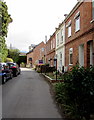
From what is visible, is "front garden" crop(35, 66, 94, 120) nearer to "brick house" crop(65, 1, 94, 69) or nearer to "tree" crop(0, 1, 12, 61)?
"brick house" crop(65, 1, 94, 69)

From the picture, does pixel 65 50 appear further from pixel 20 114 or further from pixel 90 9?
pixel 20 114

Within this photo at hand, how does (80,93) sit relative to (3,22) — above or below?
below

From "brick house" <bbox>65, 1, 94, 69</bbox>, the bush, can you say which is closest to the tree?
"brick house" <bbox>65, 1, 94, 69</bbox>

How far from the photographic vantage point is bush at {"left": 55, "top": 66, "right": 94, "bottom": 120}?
15.6 feet

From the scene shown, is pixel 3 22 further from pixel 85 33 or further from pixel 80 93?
pixel 80 93

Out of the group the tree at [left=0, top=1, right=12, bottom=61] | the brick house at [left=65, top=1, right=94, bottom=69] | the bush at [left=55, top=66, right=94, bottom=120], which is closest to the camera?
the bush at [left=55, top=66, right=94, bottom=120]

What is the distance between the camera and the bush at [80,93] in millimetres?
4754

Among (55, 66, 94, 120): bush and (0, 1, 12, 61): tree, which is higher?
(0, 1, 12, 61): tree

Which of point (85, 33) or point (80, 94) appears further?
point (85, 33)

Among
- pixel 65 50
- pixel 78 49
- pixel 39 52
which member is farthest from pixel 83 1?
pixel 39 52

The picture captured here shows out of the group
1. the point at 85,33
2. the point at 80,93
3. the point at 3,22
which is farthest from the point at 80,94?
the point at 3,22

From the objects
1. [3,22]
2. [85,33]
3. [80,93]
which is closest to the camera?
[80,93]

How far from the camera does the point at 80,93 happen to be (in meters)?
4.87

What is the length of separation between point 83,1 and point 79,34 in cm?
253
